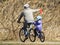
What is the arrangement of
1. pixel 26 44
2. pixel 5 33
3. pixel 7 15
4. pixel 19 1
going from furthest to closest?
pixel 19 1 → pixel 7 15 → pixel 5 33 → pixel 26 44

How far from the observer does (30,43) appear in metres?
17.6

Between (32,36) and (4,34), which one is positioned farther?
(4,34)

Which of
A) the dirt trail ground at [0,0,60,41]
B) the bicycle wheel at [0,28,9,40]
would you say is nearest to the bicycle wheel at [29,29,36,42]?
the dirt trail ground at [0,0,60,41]

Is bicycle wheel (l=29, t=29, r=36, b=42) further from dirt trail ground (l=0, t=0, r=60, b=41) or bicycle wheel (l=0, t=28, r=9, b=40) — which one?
bicycle wheel (l=0, t=28, r=9, b=40)

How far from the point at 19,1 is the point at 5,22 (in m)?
2.52

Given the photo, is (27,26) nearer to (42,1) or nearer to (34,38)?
(34,38)

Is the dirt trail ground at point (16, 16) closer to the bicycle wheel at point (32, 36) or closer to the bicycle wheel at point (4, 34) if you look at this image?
the bicycle wheel at point (4, 34)

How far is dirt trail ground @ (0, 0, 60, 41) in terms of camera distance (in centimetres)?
2023

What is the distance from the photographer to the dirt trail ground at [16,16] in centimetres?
2023

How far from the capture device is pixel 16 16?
22.1 meters

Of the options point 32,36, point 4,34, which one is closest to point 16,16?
point 4,34

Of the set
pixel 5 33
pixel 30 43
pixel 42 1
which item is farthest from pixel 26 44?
pixel 42 1

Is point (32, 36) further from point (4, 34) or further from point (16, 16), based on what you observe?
point (16, 16)

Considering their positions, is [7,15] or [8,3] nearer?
[7,15]
